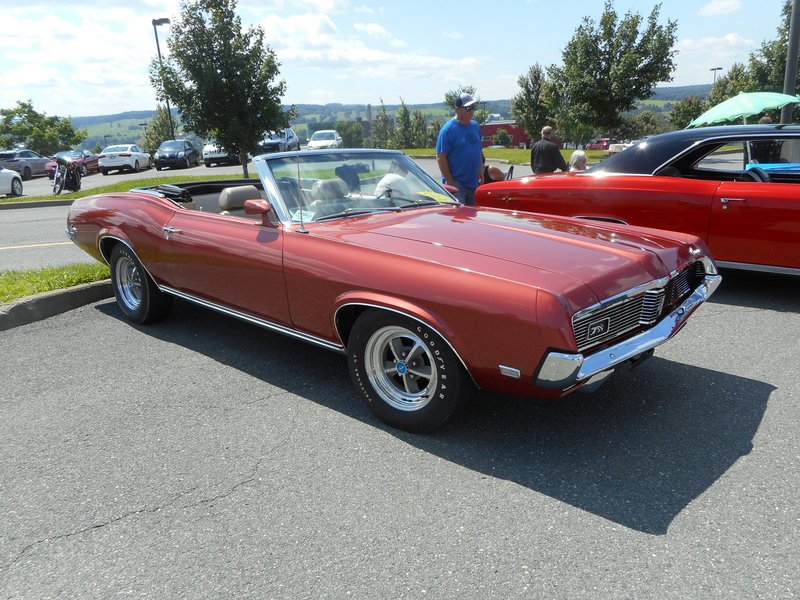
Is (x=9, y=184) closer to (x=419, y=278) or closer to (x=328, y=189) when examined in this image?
(x=328, y=189)

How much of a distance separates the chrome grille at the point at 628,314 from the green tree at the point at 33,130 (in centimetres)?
5284

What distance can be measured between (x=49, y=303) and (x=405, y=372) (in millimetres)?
3805

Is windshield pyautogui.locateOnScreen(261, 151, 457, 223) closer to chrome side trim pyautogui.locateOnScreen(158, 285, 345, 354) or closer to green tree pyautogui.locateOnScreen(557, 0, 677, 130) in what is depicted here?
chrome side trim pyautogui.locateOnScreen(158, 285, 345, 354)

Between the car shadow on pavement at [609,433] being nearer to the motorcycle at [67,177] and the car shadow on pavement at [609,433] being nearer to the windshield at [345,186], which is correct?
the windshield at [345,186]

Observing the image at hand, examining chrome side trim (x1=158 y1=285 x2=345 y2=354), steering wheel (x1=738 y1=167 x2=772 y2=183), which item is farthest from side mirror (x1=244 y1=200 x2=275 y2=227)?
steering wheel (x1=738 y1=167 x2=772 y2=183)

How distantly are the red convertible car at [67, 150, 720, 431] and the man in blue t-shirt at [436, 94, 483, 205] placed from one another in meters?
2.00

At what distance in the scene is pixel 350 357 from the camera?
3.37m

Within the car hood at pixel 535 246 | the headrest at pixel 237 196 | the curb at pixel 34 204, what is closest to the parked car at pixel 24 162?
the curb at pixel 34 204

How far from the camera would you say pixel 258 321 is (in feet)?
12.9

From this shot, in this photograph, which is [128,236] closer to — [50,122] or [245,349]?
[245,349]

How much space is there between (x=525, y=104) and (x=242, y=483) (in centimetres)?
4488

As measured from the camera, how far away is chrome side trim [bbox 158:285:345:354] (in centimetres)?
355

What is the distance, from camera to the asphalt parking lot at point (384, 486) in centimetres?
222

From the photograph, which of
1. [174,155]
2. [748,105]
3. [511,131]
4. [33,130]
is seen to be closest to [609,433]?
[748,105]
